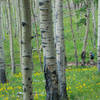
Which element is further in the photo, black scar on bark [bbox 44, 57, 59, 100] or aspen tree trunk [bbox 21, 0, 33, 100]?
black scar on bark [bbox 44, 57, 59, 100]

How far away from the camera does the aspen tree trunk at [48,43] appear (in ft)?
13.9

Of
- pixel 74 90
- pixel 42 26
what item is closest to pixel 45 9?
pixel 42 26

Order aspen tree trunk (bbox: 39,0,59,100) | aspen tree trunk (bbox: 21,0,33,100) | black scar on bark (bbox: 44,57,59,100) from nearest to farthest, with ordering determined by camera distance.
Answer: aspen tree trunk (bbox: 21,0,33,100), aspen tree trunk (bbox: 39,0,59,100), black scar on bark (bbox: 44,57,59,100)

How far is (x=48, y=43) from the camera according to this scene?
4.29 m

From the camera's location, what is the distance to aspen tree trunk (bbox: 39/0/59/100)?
13.9 feet

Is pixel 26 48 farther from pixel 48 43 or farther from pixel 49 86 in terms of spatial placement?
pixel 49 86

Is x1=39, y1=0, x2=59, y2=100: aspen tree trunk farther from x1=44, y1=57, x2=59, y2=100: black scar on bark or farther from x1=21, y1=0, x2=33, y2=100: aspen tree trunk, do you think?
x1=21, y1=0, x2=33, y2=100: aspen tree trunk

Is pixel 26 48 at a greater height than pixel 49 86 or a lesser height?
greater

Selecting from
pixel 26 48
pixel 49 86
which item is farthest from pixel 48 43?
pixel 49 86

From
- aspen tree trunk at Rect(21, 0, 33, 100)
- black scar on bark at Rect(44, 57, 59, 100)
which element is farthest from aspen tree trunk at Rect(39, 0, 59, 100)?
aspen tree trunk at Rect(21, 0, 33, 100)

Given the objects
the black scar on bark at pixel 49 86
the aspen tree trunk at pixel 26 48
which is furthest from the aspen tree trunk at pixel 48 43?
the aspen tree trunk at pixel 26 48

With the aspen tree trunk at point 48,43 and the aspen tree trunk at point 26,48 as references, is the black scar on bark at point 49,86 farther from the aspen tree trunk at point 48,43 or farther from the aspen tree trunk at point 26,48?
the aspen tree trunk at point 26,48

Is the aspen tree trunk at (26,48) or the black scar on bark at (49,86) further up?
the aspen tree trunk at (26,48)

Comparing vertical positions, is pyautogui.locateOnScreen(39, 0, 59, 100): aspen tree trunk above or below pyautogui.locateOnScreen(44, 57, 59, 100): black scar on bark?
above
